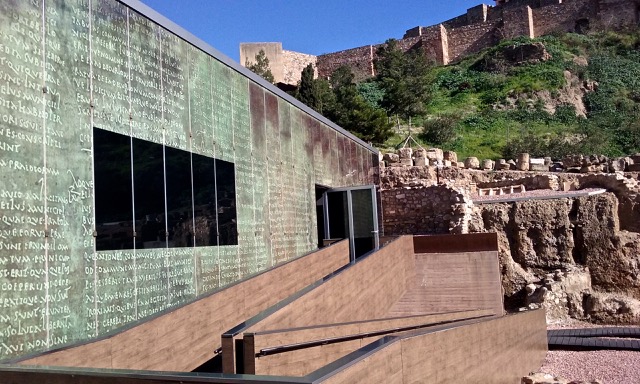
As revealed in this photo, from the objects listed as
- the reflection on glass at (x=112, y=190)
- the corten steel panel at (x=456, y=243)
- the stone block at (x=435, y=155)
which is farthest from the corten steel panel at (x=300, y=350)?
the stone block at (x=435, y=155)

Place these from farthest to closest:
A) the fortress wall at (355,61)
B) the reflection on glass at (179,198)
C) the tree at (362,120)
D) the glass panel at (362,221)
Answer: the fortress wall at (355,61) < the tree at (362,120) < the glass panel at (362,221) < the reflection on glass at (179,198)

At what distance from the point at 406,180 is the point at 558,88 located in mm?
25837

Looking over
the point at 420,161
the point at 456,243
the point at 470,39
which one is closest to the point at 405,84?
the point at 420,161

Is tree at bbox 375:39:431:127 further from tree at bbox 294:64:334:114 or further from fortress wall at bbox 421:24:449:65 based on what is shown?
fortress wall at bbox 421:24:449:65

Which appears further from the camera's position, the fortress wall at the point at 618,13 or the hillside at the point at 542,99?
the fortress wall at the point at 618,13

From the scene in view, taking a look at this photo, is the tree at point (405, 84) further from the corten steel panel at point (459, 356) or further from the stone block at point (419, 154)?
the corten steel panel at point (459, 356)

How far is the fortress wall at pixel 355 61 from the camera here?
2287 inches

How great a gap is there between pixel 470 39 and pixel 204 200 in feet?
176

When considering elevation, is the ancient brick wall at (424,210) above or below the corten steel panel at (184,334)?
above

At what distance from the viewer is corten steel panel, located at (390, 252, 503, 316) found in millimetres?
12195

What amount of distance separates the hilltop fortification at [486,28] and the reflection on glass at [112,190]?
4834 centimetres

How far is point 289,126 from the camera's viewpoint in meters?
11.6

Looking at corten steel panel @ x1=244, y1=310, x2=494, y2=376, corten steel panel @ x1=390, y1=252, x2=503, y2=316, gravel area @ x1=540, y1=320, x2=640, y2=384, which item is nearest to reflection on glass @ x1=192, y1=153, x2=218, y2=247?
corten steel panel @ x1=244, y1=310, x2=494, y2=376

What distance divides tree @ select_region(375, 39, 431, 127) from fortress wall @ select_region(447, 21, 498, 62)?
518 inches
